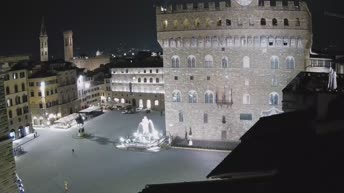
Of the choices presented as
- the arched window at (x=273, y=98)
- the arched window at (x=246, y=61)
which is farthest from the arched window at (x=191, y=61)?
the arched window at (x=273, y=98)

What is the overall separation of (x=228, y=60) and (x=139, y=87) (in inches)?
1015

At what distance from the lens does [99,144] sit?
39.7m

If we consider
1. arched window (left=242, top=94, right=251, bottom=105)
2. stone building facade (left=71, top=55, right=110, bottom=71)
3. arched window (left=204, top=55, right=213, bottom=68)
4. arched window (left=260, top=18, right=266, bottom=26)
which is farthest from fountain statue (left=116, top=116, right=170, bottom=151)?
stone building facade (left=71, top=55, right=110, bottom=71)

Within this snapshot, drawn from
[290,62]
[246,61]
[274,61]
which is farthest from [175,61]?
[290,62]

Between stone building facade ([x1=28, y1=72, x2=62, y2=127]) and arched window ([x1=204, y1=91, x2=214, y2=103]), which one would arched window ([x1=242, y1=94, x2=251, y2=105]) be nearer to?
arched window ([x1=204, y1=91, x2=214, y2=103])

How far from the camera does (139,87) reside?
61438 mm

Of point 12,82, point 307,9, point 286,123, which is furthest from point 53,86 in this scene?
point 286,123

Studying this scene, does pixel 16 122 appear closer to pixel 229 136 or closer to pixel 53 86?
pixel 53 86

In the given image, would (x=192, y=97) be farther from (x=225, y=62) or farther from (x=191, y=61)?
(x=225, y=62)

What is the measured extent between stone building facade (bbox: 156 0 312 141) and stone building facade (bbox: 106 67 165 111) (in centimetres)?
1943

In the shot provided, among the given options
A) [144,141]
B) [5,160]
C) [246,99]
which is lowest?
[144,141]

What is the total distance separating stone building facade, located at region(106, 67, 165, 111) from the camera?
59.7 metres

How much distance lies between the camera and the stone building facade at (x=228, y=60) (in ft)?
119

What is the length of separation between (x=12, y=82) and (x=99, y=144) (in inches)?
512
